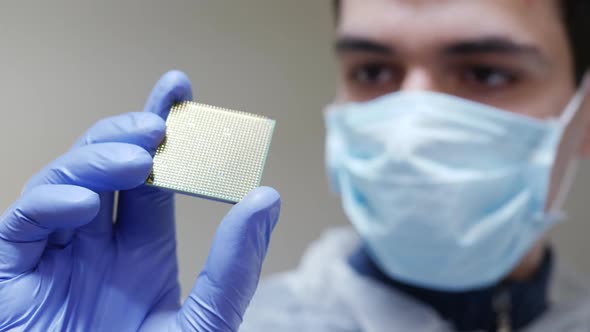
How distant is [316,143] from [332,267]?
0.46 meters

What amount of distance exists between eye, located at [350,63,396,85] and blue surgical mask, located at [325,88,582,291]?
5.6 inches

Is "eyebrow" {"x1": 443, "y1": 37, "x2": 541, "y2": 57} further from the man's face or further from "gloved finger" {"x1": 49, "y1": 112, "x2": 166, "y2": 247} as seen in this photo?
"gloved finger" {"x1": 49, "y1": 112, "x2": 166, "y2": 247}

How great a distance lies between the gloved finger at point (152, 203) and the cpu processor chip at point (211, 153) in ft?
0.13

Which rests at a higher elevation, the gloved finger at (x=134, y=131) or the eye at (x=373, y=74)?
the gloved finger at (x=134, y=131)

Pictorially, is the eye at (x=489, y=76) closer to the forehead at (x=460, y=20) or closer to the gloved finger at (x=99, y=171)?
the forehead at (x=460, y=20)

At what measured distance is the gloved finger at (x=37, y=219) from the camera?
0.64 m

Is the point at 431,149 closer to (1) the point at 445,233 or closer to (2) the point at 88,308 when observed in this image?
(1) the point at 445,233

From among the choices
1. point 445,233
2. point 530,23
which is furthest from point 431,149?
point 530,23

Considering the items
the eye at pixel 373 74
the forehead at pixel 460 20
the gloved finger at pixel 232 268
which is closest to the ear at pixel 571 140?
the forehead at pixel 460 20

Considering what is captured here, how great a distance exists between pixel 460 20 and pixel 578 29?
36 centimetres

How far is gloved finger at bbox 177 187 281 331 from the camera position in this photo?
67 centimetres

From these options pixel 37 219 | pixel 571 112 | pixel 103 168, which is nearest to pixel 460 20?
pixel 571 112

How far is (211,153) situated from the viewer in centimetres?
70

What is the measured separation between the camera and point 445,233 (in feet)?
3.37
